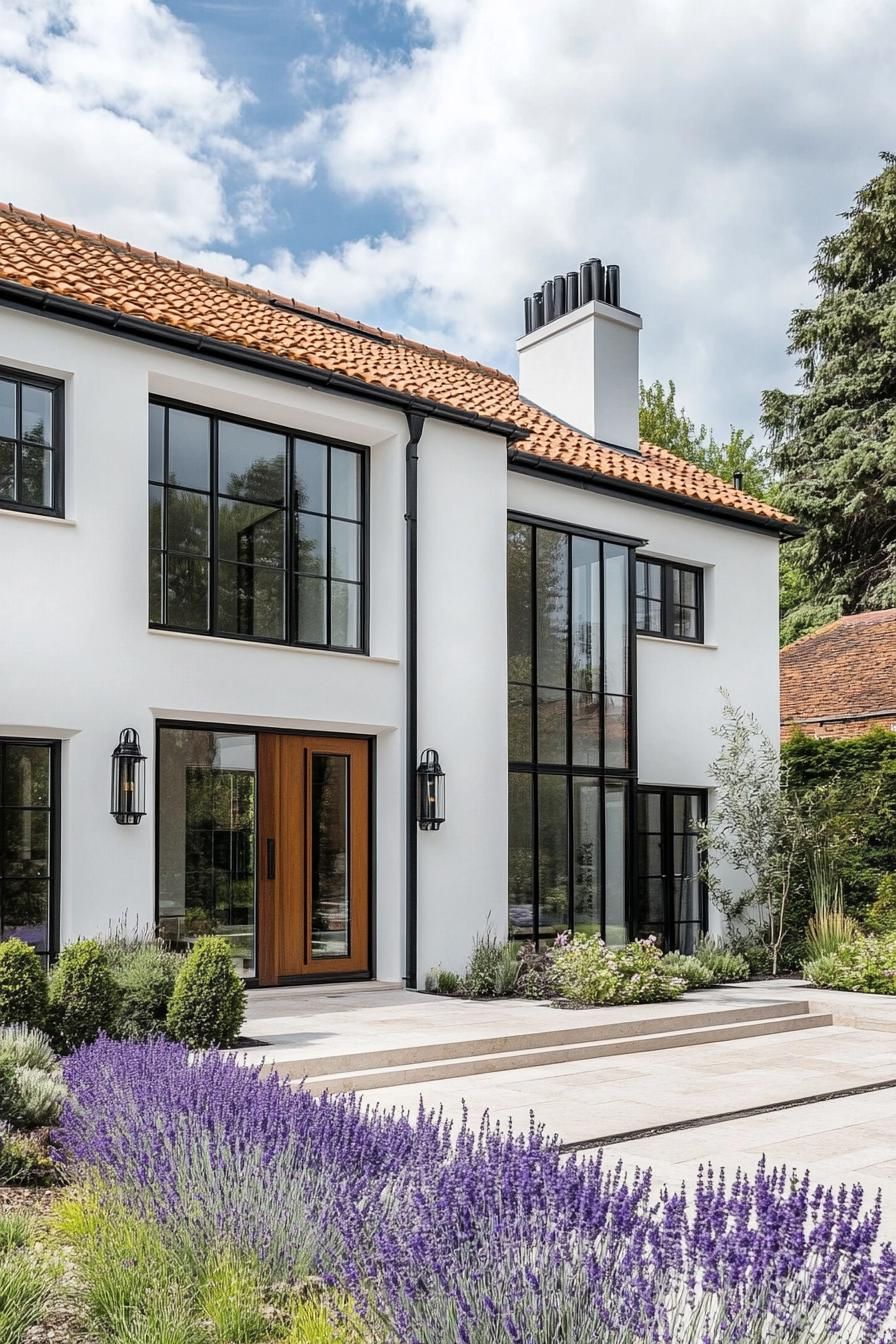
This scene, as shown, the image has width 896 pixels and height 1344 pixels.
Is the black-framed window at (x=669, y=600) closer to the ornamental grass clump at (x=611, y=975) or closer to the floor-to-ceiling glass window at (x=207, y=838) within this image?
the ornamental grass clump at (x=611, y=975)

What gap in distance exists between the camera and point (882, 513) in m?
28.7

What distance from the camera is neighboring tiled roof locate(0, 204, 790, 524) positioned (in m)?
11.0

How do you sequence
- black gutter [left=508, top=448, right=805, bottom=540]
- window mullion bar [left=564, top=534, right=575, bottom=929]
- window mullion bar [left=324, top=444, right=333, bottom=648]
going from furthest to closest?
black gutter [left=508, top=448, right=805, bottom=540]
window mullion bar [left=564, top=534, right=575, bottom=929]
window mullion bar [left=324, top=444, right=333, bottom=648]

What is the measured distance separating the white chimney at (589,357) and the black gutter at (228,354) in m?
3.87

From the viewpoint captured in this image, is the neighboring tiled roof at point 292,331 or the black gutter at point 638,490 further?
the black gutter at point 638,490

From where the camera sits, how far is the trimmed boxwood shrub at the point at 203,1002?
8.11 meters

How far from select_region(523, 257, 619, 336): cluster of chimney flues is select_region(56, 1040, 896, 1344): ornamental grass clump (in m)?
14.3

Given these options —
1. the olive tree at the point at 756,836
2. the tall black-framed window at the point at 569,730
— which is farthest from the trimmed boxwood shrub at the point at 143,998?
the olive tree at the point at 756,836

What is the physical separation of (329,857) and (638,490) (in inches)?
245

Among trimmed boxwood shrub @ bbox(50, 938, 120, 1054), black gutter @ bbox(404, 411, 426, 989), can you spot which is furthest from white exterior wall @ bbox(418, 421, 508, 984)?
trimmed boxwood shrub @ bbox(50, 938, 120, 1054)

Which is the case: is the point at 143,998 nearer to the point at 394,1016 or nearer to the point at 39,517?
the point at 394,1016

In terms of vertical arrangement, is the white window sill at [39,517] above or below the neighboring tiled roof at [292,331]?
below

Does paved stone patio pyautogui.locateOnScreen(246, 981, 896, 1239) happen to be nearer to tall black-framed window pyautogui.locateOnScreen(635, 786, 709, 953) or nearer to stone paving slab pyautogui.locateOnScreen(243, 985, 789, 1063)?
stone paving slab pyautogui.locateOnScreen(243, 985, 789, 1063)

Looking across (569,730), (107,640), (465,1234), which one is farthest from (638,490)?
(465,1234)
